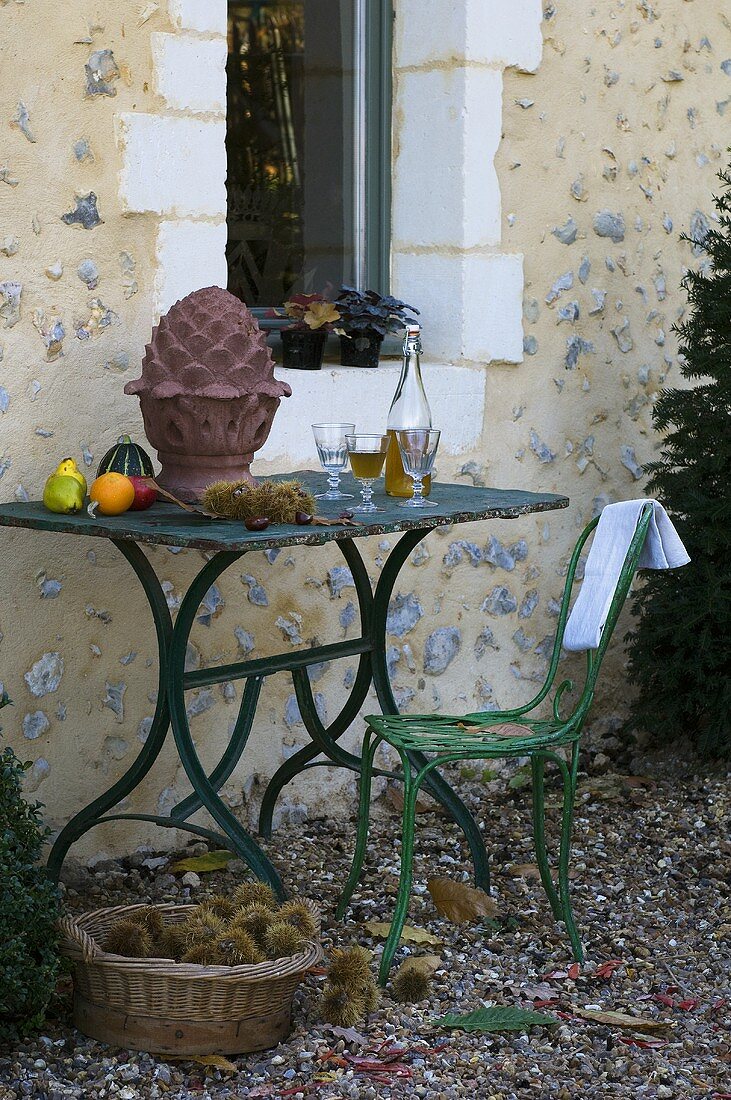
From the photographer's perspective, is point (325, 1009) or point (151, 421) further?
point (151, 421)

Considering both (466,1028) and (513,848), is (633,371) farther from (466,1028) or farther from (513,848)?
(466,1028)

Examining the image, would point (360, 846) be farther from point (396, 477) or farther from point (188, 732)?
point (396, 477)

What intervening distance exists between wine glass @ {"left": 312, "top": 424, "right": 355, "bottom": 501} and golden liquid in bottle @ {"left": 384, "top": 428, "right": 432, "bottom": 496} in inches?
4.0

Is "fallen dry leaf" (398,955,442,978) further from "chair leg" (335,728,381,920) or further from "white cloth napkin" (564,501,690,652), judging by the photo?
"white cloth napkin" (564,501,690,652)

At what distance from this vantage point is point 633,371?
447 centimetres

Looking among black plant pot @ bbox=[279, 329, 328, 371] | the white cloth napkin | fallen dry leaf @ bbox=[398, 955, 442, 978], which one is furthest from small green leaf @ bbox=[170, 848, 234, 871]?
black plant pot @ bbox=[279, 329, 328, 371]

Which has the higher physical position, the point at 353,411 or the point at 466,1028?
the point at 353,411

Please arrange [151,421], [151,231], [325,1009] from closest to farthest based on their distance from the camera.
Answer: [325,1009]
[151,421]
[151,231]

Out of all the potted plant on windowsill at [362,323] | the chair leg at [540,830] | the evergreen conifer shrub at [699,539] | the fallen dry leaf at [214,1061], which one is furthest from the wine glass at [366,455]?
the evergreen conifer shrub at [699,539]

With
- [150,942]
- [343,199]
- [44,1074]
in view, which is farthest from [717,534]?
[44,1074]

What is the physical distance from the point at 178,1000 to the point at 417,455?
122cm

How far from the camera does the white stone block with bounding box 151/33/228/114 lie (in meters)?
3.16

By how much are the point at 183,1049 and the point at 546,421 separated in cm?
234

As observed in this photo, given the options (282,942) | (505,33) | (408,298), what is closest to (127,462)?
(282,942)
